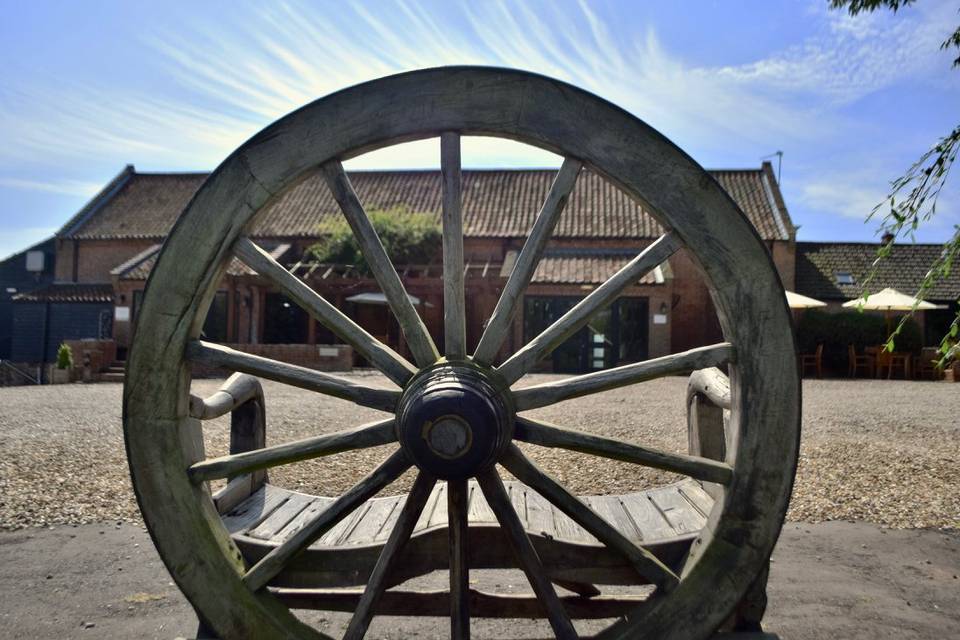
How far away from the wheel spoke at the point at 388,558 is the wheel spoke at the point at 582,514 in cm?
24

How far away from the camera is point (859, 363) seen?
746 inches

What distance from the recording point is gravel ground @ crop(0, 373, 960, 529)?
16.7 ft

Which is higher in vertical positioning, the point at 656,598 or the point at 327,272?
the point at 327,272

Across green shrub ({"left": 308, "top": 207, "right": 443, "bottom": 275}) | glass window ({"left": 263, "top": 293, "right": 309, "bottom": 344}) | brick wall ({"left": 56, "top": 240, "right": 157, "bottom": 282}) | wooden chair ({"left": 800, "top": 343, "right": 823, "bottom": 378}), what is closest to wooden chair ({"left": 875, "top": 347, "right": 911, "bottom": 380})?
wooden chair ({"left": 800, "top": 343, "right": 823, "bottom": 378})

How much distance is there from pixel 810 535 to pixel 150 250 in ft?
76.4

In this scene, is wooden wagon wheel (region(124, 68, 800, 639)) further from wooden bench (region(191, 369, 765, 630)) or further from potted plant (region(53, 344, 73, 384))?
potted plant (region(53, 344, 73, 384))

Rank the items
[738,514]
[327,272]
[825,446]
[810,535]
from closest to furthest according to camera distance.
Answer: [738,514] → [810,535] → [825,446] → [327,272]

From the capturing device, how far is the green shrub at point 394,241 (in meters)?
21.5

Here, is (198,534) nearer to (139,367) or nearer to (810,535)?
(139,367)

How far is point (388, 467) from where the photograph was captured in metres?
2.02

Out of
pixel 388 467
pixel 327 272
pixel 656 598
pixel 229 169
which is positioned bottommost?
pixel 656 598

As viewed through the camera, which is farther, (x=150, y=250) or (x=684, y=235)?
(x=150, y=250)

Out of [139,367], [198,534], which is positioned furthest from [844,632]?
Result: [139,367]

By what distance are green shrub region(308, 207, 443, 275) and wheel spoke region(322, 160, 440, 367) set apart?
19.0 m
